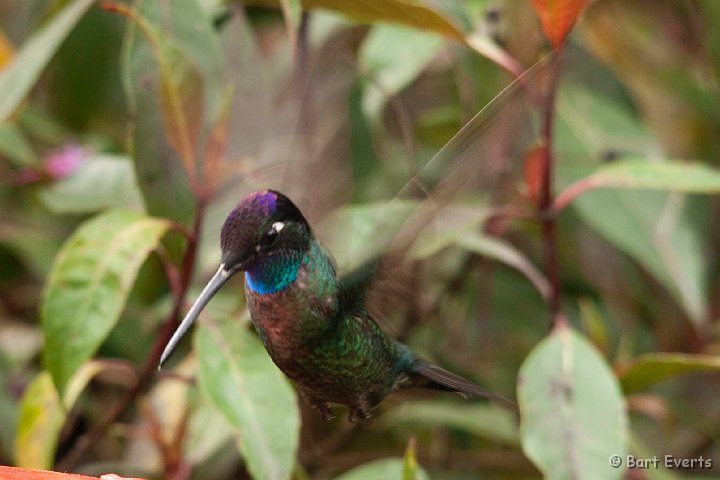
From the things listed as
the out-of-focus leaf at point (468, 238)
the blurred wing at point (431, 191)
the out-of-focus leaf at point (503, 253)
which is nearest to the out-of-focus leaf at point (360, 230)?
the blurred wing at point (431, 191)

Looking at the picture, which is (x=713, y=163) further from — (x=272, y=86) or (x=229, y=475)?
(x=229, y=475)

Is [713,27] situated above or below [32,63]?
below

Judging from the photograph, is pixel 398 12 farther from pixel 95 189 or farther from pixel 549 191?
pixel 95 189

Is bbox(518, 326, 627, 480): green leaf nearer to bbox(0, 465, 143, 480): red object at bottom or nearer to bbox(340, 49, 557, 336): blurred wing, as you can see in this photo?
bbox(340, 49, 557, 336): blurred wing

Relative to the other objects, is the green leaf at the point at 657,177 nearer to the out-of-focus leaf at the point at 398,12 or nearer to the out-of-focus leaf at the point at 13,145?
the out-of-focus leaf at the point at 398,12

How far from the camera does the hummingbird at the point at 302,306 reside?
3.22 feet

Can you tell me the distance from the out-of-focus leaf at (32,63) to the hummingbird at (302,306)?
82cm

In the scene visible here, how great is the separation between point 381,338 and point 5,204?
175 centimetres

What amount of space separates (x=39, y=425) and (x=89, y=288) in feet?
1.15

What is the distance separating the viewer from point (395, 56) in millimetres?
2113

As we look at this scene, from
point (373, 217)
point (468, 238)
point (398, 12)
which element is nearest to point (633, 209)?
point (468, 238)

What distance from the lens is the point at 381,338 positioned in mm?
1224

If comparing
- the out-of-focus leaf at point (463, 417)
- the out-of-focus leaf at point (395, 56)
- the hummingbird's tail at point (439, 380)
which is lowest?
the out-of-focus leaf at point (463, 417)

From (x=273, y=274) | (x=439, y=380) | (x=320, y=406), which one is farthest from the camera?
(x=439, y=380)
